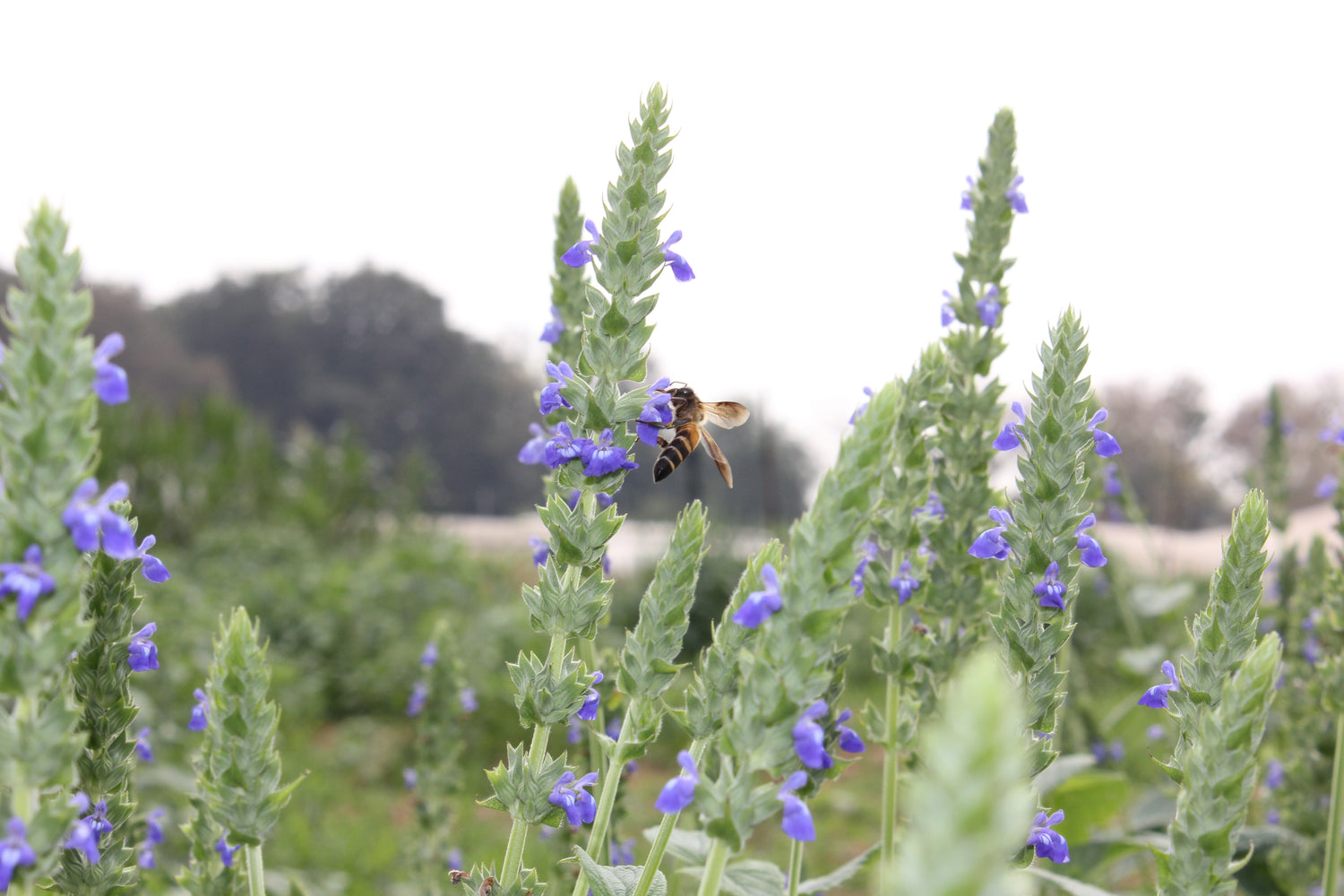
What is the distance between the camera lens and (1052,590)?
5.75ft

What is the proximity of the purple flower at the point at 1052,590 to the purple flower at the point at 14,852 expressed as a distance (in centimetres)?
167

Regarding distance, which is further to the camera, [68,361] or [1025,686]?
[1025,686]

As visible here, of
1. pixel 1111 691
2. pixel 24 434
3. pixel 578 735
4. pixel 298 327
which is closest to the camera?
pixel 24 434

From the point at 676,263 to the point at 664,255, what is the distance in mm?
135

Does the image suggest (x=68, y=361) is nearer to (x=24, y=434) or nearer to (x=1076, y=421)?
(x=24, y=434)

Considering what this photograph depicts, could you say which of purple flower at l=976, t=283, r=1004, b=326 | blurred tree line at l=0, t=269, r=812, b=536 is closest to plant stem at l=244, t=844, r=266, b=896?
purple flower at l=976, t=283, r=1004, b=326

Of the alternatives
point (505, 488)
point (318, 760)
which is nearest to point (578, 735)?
point (318, 760)

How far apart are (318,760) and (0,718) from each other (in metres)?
8.93

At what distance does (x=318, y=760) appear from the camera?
920 centimetres

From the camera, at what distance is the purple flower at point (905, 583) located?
2.37 meters

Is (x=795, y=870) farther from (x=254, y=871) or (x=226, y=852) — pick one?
(x=226, y=852)

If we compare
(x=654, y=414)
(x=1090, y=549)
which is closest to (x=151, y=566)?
(x=654, y=414)

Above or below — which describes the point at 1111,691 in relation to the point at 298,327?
below

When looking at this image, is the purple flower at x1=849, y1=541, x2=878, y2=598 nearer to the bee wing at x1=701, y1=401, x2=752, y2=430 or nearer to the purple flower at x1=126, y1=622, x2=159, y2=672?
the bee wing at x1=701, y1=401, x2=752, y2=430
